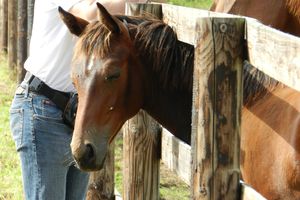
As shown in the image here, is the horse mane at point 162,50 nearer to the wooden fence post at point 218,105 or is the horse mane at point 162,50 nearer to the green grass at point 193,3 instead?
the wooden fence post at point 218,105

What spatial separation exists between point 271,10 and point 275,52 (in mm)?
2329

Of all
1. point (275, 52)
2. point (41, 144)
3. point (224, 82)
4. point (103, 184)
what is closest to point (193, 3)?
point (103, 184)

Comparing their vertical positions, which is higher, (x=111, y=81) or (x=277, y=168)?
(x=111, y=81)

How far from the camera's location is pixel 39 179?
3.90 meters

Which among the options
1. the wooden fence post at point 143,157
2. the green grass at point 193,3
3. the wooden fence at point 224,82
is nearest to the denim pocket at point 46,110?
the wooden fence post at point 143,157

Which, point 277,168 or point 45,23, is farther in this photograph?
point 45,23

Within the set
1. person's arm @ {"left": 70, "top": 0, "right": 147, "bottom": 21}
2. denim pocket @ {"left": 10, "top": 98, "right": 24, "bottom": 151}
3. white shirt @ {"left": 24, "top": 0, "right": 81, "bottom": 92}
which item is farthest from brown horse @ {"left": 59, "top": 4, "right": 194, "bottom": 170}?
denim pocket @ {"left": 10, "top": 98, "right": 24, "bottom": 151}

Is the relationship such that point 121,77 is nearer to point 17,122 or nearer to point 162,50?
point 162,50

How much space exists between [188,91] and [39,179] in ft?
3.21

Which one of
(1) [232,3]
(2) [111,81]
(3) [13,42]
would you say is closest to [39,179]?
(2) [111,81]

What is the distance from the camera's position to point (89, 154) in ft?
11.0

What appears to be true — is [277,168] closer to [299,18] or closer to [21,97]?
[21,97]

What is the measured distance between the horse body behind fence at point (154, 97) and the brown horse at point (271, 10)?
1312mm

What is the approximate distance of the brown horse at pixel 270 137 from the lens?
304 centimetres
